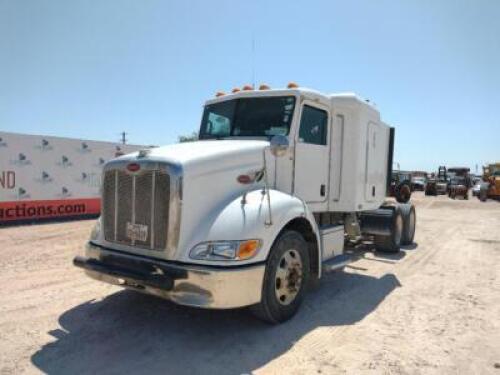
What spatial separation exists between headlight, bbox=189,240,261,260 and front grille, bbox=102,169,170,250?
1.30 feet

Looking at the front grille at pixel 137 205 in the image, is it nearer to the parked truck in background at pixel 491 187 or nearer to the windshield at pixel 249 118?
the windshield at pixel 249 118

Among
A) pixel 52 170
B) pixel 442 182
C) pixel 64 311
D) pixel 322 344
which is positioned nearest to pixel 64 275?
pixel 64 311

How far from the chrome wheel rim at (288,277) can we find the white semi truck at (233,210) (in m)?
0.01

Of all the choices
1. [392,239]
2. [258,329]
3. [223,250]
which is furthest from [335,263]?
[392,239]

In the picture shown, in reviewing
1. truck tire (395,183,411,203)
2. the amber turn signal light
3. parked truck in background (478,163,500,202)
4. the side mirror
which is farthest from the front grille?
parked truck in background (478,163,500,202)

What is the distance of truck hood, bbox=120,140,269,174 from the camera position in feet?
13.6

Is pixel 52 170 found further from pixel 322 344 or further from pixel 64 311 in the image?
pixel 322 344

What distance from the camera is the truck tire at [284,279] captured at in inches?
167

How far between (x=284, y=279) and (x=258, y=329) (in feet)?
2.04

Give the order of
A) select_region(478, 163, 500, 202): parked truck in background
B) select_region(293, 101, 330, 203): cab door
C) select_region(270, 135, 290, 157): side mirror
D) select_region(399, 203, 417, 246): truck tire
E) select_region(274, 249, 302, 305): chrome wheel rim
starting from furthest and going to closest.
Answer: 1. select_region(478, 163, 500, 202): parked truck in background
2. select_region(399, 203, 417, 246): truck tire
3. select_region(293, 101, 330, 203): cab door
4. select_region(270, 135, 290, 157): side mirror
5. select_region(274, 249, 302, 305): chrome wheel rim

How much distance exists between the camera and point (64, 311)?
4.80 metres

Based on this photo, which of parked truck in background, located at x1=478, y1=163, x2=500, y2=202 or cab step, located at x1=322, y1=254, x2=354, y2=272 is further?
parked truck in background, located at x1=478, y1=163, x2=500, y2=202

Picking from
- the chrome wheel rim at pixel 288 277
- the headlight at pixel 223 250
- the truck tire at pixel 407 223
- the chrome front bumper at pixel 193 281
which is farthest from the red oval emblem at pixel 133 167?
the truck tire at pixel 407 223

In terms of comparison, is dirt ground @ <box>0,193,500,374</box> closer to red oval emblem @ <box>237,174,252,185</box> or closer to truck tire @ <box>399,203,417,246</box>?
red oval emblem @ <box>237,174,252,185</box>
